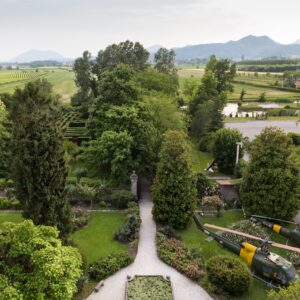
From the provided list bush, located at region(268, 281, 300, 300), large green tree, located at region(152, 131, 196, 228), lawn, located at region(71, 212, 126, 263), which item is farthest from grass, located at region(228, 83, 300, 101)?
bush, located at region(268, 281, 300, 300)

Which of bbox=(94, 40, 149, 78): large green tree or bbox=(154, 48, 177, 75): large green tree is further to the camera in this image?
bbox=(154, 48, 177, 75): large green tree

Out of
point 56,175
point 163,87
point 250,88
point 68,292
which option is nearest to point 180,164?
point 56,175

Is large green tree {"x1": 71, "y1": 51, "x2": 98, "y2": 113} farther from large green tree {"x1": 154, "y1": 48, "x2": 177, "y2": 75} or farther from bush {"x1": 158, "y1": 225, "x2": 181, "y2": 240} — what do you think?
bush {"x1": 158, "y1": 225, "x2": 181, "y2": 240}

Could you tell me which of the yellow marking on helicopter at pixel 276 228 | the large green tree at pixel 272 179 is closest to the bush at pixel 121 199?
the large green tree at pixel 272 179

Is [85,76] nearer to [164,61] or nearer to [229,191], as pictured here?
[164,61]

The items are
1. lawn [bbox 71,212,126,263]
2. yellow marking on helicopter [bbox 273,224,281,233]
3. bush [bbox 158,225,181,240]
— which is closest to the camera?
lawn [bbox 71,212,126,263]

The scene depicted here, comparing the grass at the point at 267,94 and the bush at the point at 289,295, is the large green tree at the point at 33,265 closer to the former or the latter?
the bush at the point at 289,295

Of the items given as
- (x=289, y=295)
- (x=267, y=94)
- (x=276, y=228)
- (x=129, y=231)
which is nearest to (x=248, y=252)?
(x=276, y=228)

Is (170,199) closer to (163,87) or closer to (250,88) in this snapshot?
(163,87)
